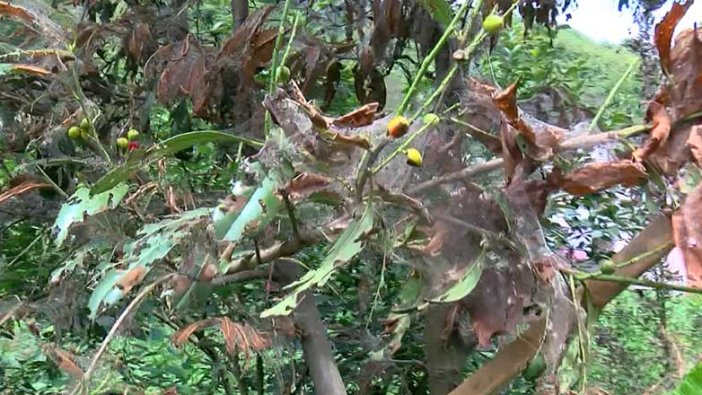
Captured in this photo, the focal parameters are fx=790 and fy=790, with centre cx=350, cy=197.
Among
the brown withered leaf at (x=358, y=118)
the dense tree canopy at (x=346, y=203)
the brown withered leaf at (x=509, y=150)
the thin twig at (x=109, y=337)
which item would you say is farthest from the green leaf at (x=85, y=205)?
the brown withered leaf at (x=509, y=150)

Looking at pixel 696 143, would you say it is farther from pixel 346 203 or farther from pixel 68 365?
pixel 68 365

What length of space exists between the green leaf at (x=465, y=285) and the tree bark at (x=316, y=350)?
1.59 ft

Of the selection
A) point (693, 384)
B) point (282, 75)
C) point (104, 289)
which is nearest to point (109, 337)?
point (104, 289)

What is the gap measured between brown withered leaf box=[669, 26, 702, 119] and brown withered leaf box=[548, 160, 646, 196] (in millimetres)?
60

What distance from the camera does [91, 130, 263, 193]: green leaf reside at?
2.56 feet

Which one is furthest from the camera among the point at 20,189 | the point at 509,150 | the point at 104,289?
the point at 20,189

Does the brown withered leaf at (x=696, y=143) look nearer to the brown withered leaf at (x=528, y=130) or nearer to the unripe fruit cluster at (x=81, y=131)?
the brown withered leaf at (x=528, y=130)

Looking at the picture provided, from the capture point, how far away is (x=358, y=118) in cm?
69

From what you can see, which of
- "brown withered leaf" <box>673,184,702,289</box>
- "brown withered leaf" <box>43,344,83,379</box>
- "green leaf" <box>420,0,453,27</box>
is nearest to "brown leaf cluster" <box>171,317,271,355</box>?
"brown withered leaf" <box>43,344,83,379</box>

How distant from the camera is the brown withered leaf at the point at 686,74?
0.64 meters

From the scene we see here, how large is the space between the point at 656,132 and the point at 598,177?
0.19 ft

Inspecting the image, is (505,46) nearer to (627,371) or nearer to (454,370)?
(627,371)

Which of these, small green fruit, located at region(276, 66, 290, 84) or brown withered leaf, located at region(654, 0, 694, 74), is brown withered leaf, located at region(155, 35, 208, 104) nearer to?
small green fruit, located at region(276, 66, 290, 84)

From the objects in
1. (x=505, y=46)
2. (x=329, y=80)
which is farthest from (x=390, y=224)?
(x=505, y=46)
